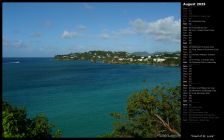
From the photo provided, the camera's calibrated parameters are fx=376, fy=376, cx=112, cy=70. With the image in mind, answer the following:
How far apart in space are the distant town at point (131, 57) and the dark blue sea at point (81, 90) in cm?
31

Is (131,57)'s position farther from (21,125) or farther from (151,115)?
(21,125)

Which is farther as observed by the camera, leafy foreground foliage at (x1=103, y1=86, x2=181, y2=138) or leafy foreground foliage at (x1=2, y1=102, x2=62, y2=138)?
leafy foreground foliage at (x1=103, y1=86, x2=181, y2=138)

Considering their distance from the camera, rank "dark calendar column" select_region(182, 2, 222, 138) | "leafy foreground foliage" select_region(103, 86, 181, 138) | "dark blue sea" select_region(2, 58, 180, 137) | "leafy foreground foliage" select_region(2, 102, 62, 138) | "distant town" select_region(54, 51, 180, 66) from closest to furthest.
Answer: "dark calendar column" select_region(182, 2, 222, 138) → "leafy foreground foliage" select_region(2, 102, 62, 138) → "leafy foreground foliage" select_region(103, 86, 181, 138) → "distant town" select_region(54, 51, 180, 66) → "dark blue sea" select_region(2, 58, 180, 137)

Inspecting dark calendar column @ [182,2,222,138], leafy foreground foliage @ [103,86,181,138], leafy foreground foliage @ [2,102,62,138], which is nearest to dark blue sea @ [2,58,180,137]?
leafy foreground foliage @ [103,86,181,138]

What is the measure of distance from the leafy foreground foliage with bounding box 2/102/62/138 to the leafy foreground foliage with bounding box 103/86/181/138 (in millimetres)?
1158

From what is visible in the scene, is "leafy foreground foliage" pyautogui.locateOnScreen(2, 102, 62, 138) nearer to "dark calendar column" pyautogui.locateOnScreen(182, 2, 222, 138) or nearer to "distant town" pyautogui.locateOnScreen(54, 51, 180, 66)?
"dark calendar column" pyautogui.locateOnScreen(182, 2, 222, 138)

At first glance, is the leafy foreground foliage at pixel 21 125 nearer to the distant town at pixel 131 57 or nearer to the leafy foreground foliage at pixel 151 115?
the leafy foreground foliage at pixel 151 115

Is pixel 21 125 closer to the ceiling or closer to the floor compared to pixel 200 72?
closer to the floor

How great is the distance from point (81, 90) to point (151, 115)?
416 inches

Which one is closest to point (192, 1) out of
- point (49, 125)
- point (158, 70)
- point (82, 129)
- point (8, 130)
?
point (8, 130)

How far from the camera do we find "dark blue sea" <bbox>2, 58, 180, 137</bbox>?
12.5m

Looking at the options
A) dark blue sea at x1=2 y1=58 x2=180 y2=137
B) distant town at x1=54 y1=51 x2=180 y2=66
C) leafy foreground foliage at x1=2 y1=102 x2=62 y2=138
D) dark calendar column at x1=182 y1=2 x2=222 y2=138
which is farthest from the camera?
dark blue sea at x1=2 y1=58 x2=180 y2=137

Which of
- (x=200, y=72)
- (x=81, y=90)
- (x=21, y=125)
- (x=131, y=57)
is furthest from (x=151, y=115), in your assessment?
(x=81, y=90)

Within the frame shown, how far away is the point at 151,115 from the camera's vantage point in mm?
7230
